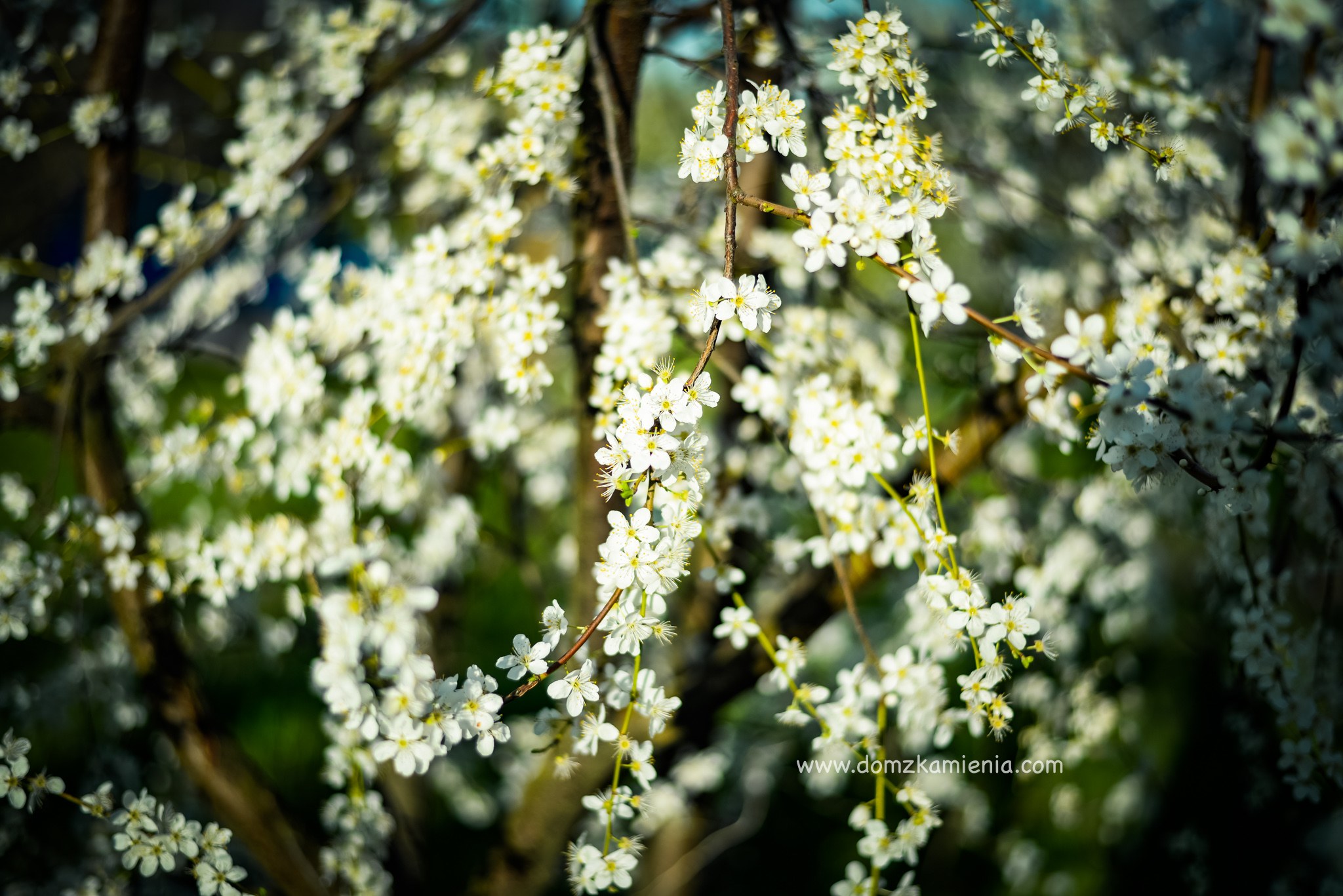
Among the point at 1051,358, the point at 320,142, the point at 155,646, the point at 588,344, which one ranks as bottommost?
the point at 155,646

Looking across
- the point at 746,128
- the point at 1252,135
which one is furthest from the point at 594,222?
the point at 1252,135

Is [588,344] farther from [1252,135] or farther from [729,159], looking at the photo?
[1252,135]

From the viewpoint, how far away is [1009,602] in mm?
1070

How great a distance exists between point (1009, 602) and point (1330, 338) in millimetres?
514

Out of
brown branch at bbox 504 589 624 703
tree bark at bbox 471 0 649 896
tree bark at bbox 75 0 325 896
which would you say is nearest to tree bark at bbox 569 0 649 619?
tree bark at bbox 471 0 649 896

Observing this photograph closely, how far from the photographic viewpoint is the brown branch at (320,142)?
162cm

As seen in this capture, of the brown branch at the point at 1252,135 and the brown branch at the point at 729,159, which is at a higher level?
the brown branch at the point at 729,159

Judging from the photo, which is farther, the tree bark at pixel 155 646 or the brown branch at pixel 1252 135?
the tree bark at pixel 155 646

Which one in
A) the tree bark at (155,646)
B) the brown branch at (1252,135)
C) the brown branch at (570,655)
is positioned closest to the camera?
the brown branch at (570,655)

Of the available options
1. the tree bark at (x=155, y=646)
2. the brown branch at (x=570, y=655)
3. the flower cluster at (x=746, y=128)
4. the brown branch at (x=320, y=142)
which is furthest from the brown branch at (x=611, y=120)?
A: the tree bark at (x=155, y=646)

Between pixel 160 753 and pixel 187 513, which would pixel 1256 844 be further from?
pixel 187 513

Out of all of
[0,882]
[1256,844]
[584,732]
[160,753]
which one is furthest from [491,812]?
[1256,844]

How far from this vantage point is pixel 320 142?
168cm

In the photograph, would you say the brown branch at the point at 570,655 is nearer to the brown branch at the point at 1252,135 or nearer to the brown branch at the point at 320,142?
the brown branch at the point at 320,142
